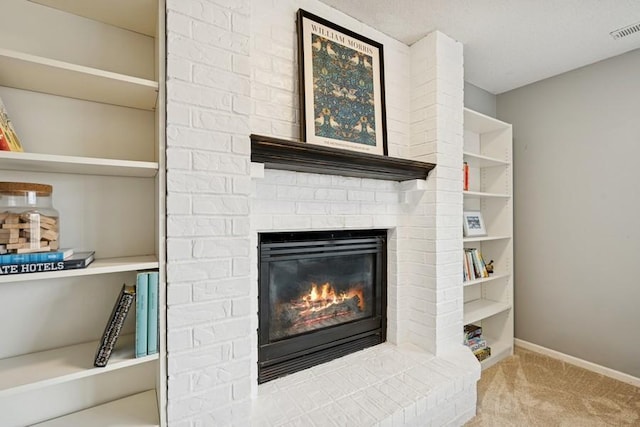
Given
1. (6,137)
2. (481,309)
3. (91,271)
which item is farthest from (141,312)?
(481,309)

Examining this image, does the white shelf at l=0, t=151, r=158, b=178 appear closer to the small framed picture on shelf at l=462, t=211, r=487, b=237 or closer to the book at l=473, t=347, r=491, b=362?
the small framed picture on shelf at l=462, t=211, r=487, b=237

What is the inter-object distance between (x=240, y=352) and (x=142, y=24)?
1436mm

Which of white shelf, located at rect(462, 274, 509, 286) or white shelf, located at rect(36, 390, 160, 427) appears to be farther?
white shelf, located at rect(462, 274, 509, 286)

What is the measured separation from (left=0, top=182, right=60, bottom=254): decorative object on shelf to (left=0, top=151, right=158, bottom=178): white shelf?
3.5 inches

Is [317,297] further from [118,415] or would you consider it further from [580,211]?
[580,211]

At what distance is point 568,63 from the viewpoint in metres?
2.48

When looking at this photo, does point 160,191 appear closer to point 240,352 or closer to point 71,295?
point 71,295

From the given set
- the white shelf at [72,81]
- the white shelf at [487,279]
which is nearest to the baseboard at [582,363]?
the white shelf at [487,279]

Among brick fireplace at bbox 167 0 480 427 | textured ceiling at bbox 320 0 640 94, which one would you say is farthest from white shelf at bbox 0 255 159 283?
textured ceiling at bbox 320 0 640 94

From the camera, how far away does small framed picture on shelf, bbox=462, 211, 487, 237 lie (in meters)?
2.63

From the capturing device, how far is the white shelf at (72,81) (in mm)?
995

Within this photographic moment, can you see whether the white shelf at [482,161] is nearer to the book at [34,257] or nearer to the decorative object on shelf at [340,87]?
the decorative object on shelf at [340,87]

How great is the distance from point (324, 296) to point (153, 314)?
108 centimetres

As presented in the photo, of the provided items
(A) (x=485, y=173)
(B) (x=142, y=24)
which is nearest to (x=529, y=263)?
(A) (x=485, y=173)
